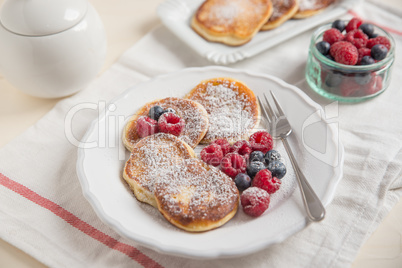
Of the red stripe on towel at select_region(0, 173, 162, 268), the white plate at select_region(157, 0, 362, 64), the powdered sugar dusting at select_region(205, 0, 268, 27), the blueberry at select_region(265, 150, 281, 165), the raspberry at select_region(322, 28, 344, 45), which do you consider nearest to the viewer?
the red stripe on towel at select_region(0, 173, 162, 268)

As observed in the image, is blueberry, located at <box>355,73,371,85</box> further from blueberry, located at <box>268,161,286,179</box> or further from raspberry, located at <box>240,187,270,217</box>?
raspberry, located at <box>240,187,270,217</box>

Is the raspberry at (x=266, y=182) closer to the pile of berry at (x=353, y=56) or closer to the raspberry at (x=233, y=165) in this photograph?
the raspberry at (x=233, y=165)

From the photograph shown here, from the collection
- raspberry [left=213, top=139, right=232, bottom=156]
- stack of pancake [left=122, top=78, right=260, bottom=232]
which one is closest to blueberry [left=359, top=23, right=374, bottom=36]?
stack of pancake [left=122, top=78, right=260, bottom=232]

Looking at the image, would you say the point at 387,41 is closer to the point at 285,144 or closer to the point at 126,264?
the point at 285,144

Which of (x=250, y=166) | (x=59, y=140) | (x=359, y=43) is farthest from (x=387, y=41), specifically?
(x=59, y=140)

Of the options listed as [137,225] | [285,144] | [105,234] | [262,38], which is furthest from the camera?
[262,38]
